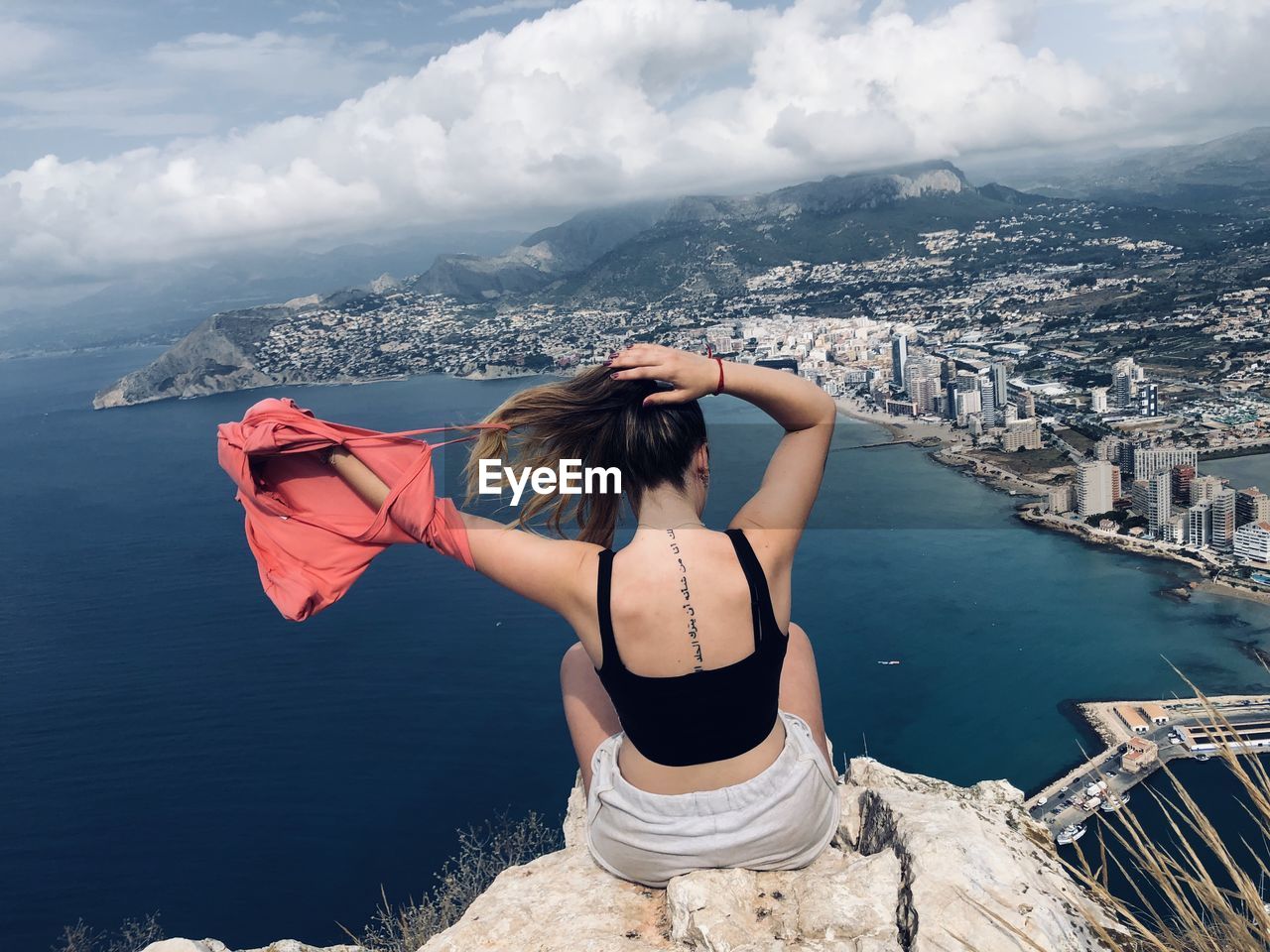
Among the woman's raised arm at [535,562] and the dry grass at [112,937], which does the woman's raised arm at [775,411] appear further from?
the dry grass at [112,937]

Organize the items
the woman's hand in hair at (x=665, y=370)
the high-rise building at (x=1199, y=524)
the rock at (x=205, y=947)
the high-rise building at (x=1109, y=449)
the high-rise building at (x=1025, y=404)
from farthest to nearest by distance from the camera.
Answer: the high-rise building at (x=1025, y=404) → the high-rise building at (x=1109, y=449) → the high-rise building at (x=1199, y=524) → the rock at (x=205, y=947) → the woman's hand in hair at (x=665, y=370)

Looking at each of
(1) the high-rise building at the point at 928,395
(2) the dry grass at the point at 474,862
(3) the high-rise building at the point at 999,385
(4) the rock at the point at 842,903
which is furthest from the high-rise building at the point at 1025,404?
(4) the rock at the point at 842,903

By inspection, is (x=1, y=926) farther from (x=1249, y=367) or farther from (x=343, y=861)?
(x=1249, y=367)

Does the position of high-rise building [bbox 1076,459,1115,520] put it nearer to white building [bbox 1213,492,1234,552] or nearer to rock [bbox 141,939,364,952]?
white building [bbox 1213,492,1234,552]

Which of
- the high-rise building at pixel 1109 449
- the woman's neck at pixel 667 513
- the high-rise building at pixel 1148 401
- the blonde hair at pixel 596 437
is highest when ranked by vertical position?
the blonde hair at pixel 596 437

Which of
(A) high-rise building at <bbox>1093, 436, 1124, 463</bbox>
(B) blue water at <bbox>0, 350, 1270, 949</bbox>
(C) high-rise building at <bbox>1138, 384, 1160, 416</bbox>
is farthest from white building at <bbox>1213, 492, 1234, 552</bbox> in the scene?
(C) high-rise building at <bbox>1138, 384, 1160, 416</bbox>

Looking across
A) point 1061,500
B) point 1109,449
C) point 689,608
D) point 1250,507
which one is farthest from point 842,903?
point 1109,449

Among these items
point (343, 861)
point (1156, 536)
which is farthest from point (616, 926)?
point (1156, 536)
